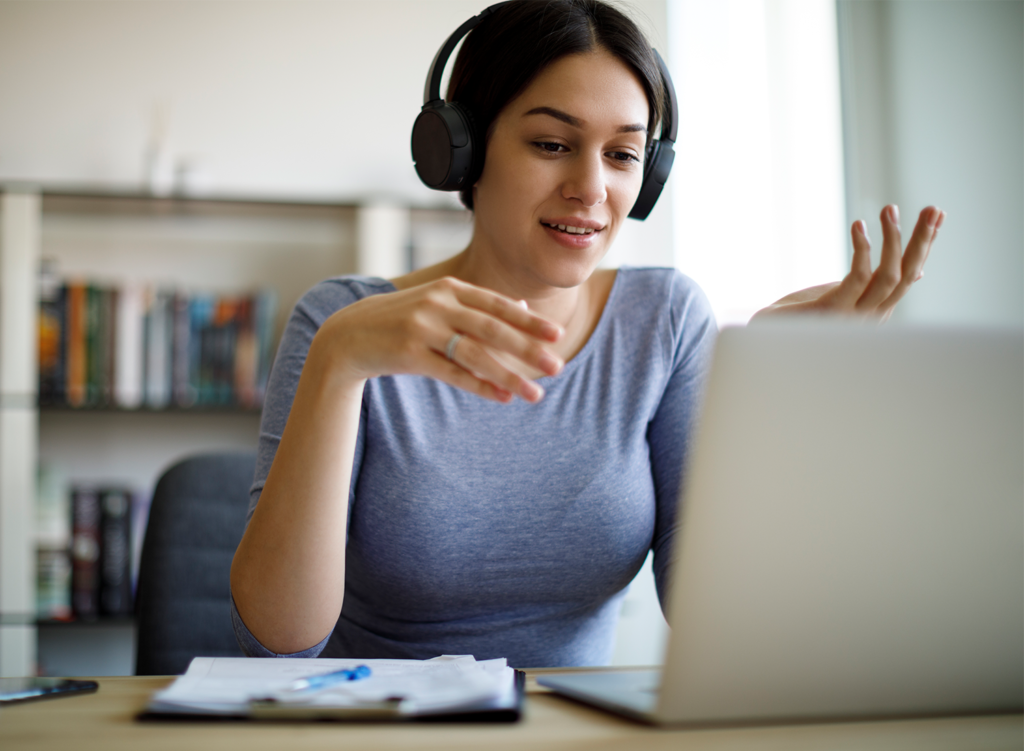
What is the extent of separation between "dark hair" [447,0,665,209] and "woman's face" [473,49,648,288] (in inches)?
0.5

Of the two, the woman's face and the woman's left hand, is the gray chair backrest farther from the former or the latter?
the woman's left hand

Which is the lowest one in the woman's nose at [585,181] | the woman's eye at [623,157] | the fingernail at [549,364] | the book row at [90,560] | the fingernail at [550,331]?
the book row at [90,560]

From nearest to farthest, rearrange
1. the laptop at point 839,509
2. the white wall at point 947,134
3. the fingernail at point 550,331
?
the laptop at point 839,509
the fingernail at point 550,331
the white wall at point 947,134

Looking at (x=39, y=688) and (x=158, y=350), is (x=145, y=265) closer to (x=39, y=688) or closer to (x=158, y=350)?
(x=158, y=350)

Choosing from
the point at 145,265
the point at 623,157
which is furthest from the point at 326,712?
the point at 145,265

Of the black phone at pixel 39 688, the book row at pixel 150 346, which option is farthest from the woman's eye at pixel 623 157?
the book row at pixel 150 346

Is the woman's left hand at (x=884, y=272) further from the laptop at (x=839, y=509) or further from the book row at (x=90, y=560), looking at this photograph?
the book row at (x=90, y=560)

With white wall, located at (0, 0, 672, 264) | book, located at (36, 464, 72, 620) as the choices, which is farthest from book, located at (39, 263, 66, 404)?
white wall, located at (0, 0, 672, 264)

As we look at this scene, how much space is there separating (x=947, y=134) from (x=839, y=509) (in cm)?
173

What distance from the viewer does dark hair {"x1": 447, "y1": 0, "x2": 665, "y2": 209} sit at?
3.21 ft

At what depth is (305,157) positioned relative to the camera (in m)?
2.42

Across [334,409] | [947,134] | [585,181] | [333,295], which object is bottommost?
[334,409]

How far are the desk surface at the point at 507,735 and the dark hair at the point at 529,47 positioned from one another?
74 centimetres

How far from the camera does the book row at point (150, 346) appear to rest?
2062 mm
